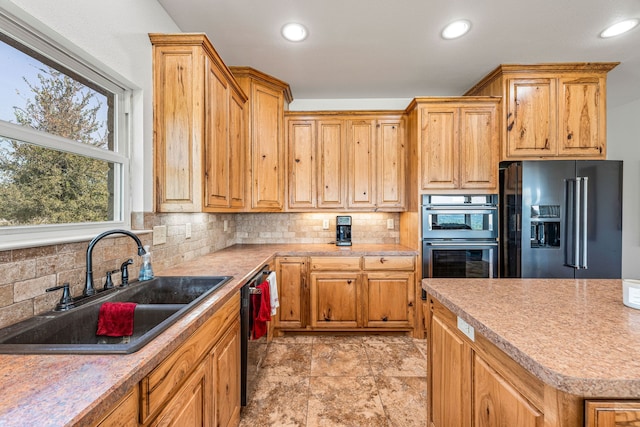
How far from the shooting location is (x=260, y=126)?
292cm

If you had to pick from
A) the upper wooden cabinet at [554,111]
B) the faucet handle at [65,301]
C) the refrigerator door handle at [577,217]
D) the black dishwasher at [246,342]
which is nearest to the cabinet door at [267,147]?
the black dishwasher at [246,342]

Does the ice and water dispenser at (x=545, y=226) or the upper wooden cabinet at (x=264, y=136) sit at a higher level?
the upper wooden cabinet at (x=264, y=136)

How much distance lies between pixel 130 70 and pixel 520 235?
10.4 ft

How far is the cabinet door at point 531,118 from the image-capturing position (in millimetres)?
2674

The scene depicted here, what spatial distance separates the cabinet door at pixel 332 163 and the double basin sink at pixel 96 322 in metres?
1.75

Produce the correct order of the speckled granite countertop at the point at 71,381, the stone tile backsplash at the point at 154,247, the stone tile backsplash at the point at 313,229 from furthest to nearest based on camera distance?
1. the stone tile backsplash at the point at 313,229
2. the stone tile backsplash at the point at 154,247
3. the speckled granite countertop at the point at 71,381

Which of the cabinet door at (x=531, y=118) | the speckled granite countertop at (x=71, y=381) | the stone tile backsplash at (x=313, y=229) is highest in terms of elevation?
the cabinet door at (x=531, y=118)

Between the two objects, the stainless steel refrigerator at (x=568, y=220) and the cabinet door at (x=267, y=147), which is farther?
the cabinet door at (x=267, y=147)

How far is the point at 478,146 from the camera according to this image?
9.20 feet

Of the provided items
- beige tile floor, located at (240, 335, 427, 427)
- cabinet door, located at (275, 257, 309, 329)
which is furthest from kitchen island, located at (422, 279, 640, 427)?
cabinet door, located at (275, 257, 309, 329)

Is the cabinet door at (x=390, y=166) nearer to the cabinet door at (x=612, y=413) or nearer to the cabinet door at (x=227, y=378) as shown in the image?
the cabinet door at (x=227, y=378)

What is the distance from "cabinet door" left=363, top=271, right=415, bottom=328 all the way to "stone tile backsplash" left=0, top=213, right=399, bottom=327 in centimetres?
68

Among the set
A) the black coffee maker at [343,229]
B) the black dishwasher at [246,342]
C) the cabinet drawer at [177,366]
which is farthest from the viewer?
the black coffee maker at [343,229]

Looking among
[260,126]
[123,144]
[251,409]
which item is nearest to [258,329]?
[251,409]
